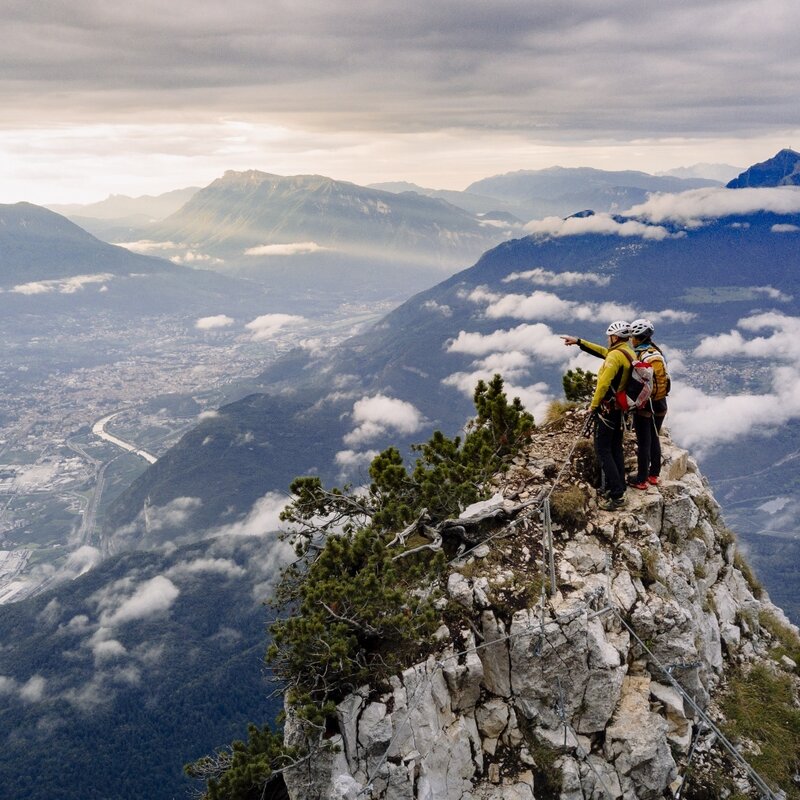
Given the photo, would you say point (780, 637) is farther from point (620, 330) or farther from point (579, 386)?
point (620, 330)

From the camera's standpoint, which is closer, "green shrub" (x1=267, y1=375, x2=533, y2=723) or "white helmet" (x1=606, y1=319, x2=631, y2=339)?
"green shrub" (x1=267, y1=375, x2=533, y2=723)

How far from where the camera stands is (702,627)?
56.9ft

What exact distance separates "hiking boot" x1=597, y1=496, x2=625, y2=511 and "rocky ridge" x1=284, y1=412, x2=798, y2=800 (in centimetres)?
41

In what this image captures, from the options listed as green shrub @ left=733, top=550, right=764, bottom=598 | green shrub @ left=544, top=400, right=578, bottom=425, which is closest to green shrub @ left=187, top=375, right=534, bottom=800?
green shrub @ left=544, top=400, right=578, bottom=425

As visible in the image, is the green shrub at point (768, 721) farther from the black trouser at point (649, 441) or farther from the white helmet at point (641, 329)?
the white helmet at point (641, 329)

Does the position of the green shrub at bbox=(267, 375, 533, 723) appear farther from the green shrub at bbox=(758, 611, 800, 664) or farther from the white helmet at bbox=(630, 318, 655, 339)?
the green shrub at bbox=(758, 611, 800, 664)

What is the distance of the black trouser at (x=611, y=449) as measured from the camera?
1684cm

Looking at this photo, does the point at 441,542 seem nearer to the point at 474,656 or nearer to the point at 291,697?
the point at 474,656

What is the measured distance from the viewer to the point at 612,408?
16797 millimetres

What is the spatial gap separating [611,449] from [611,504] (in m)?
1.71

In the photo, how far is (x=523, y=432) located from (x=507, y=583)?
6.80 meters

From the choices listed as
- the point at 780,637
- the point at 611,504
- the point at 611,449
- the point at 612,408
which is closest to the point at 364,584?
the point at 611,504

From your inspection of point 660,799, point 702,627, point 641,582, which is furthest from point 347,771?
point 702,627

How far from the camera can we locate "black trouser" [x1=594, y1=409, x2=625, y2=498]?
1684 cm
